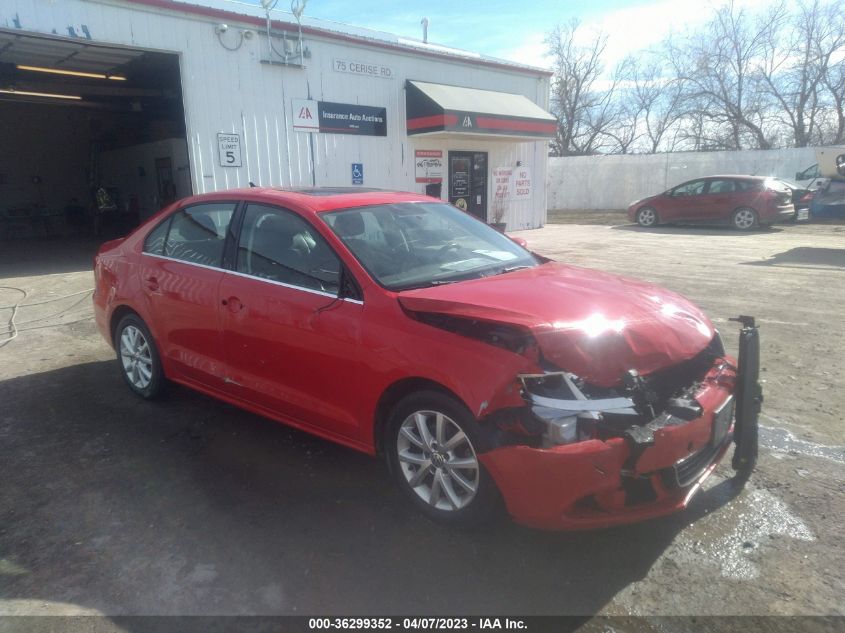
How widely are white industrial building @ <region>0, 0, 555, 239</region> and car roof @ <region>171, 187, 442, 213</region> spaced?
789 centimetres

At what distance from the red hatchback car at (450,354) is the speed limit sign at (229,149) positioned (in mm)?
7944

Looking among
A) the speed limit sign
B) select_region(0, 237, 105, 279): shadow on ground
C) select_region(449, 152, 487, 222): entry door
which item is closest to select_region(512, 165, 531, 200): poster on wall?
select_region(449, 152, 487, 222): entry door

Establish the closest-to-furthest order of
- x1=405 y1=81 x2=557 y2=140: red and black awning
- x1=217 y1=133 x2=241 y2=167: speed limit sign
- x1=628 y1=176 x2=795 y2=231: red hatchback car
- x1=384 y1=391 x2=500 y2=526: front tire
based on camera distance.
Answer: x1=384 y1=391 x2=500 y2=526: front tire, x1=217 y1=133 x2=241 y2=167: speed limit sign, x1=405 y1=81 x2=557 y2=140: red and black awning, x1=628 y1=176 x2=795 y2=231: red hatchback car

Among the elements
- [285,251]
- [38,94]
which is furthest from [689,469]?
[38,94]

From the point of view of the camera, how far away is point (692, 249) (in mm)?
12680

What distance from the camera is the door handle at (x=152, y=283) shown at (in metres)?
4.45

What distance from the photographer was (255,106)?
12.1 m

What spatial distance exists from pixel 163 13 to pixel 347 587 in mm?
11237

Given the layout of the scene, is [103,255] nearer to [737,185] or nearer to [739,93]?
[737,185]

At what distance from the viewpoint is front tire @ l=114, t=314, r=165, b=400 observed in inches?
182

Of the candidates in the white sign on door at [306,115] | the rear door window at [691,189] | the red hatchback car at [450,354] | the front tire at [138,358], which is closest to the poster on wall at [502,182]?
the rear door window at [691,189]

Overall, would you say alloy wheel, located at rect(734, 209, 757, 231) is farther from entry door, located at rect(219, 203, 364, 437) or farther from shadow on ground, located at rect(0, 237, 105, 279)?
shadow on ground, located at rect(0, 237, 105, 279)

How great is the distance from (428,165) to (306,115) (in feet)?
12.9

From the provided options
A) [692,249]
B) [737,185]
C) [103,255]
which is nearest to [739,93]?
[737,185]
